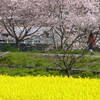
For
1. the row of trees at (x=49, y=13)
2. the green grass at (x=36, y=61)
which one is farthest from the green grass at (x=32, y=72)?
the row of trees at (x=49, y=13)

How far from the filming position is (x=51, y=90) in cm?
666

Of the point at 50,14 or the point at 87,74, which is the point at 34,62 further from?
the point at 50,14

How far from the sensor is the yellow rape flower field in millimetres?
5973

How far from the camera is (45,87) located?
7.03 meters

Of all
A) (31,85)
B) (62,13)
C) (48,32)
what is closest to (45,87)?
(31,85)

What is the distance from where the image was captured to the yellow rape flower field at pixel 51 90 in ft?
19.6

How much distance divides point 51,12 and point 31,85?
19.1 meters

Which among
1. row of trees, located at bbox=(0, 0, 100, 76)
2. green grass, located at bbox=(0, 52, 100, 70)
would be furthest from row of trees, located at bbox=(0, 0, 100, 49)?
green grass, located at bbox=(0, 52, 100, 70)

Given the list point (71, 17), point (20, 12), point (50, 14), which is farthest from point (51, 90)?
point (50, 14)

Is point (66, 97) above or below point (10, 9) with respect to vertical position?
above

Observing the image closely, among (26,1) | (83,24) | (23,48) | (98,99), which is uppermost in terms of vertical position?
(98,99)

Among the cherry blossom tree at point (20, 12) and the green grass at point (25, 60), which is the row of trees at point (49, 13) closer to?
the cherry blossom tree at point (20, 12)

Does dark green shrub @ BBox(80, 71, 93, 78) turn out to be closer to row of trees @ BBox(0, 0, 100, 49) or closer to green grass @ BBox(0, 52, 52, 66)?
green grass @ BBox(0, 52, 52, 66)

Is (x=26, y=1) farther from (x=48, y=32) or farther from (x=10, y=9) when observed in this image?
(x=48, y=32)
